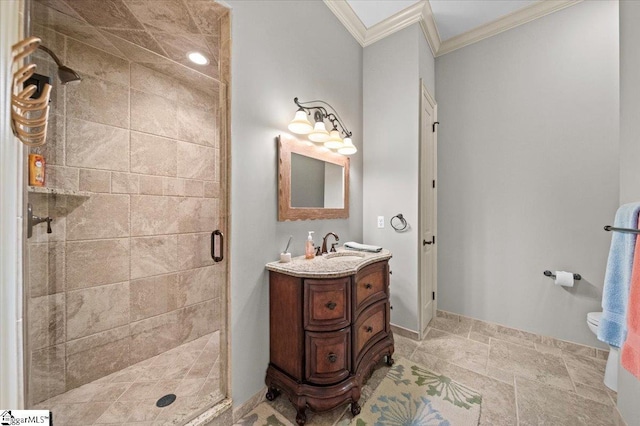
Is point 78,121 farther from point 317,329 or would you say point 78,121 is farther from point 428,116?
point 428,116

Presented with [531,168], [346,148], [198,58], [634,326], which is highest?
[198,58]

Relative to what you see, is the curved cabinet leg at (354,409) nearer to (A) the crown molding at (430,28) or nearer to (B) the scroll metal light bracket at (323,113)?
(B) the scroll metal light bracket at (323,113)

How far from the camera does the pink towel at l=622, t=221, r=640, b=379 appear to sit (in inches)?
32.5

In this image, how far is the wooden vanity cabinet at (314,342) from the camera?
1365 millimetres

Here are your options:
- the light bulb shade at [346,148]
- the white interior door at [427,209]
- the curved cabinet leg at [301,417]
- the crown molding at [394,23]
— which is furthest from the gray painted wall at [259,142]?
the white interior door at [427,209]

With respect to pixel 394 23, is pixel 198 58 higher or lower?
lower

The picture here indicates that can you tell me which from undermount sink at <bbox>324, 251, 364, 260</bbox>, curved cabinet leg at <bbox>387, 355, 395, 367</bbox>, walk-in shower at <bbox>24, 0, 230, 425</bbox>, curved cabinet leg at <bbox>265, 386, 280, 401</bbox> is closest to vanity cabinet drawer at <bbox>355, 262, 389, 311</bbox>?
undermount sink at <bbox>324, 251, 364, 260</bbox>

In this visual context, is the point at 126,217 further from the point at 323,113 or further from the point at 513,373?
the point at 513,373

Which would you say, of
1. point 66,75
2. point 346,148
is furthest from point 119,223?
point 346,148

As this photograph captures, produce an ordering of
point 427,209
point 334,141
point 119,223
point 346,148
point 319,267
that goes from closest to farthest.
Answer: point 319,267 < point 119,223 < point 334,141 < point 346,148 < point 427,209

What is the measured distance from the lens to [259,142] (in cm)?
152

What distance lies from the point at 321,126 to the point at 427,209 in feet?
4.87

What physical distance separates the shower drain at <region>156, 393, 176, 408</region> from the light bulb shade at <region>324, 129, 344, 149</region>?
2137 mm

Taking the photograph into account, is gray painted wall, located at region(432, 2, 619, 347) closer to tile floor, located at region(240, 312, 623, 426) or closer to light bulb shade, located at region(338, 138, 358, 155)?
tile floor, located at region(240, 312, 623, 426)
